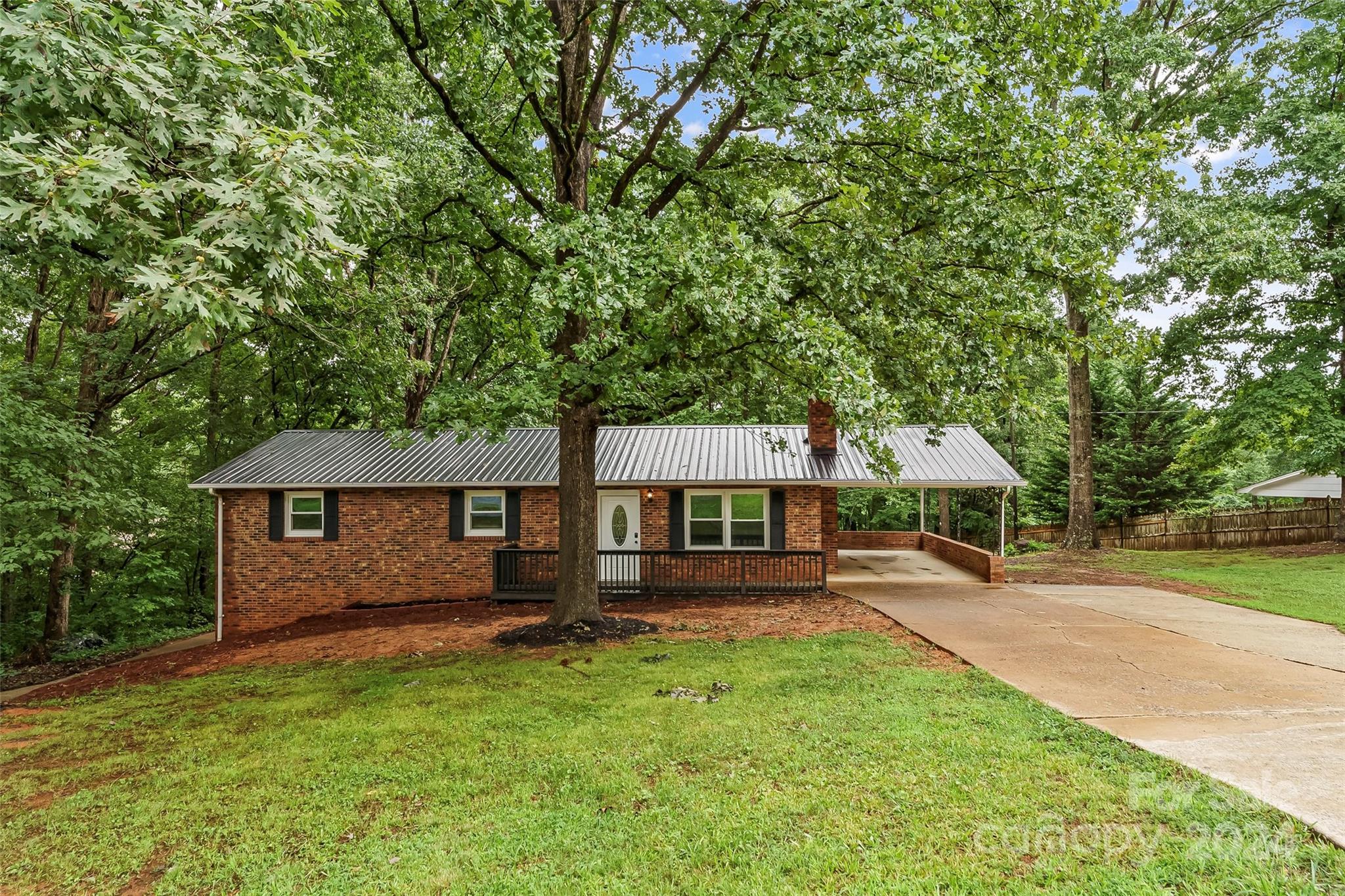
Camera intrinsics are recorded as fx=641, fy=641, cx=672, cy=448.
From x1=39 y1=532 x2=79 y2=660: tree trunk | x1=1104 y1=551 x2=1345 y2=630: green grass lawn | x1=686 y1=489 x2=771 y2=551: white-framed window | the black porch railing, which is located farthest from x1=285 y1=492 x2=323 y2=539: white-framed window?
x1=1104 y1=551 x2=1345 y2=630: green grass lawn

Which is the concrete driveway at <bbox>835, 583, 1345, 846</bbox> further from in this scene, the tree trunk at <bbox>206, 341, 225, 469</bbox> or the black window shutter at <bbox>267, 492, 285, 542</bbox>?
the tree trunk at <bbox>206, 341, 225, 469</bbox>

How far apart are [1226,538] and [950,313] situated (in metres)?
18.5

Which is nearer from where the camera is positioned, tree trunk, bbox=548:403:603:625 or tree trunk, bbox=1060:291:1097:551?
tree trunk, bbox=548:403:603:625

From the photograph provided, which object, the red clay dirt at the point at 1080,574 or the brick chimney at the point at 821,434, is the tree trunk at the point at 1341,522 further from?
the brick chimney at the point at 821,434

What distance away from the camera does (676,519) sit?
14.1 m

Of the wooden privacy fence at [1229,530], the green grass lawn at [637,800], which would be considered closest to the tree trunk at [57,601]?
the green grass lawn at [637,800]

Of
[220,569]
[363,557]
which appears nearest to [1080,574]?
[363,557]

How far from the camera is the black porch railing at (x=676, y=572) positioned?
13.1 m

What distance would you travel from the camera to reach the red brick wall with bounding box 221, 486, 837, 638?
1391 centimetres

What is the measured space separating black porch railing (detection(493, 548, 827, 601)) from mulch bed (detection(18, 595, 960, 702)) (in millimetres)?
452

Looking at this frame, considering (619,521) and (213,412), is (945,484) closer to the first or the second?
(619,521)

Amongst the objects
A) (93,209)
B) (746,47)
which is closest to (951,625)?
(746,47)

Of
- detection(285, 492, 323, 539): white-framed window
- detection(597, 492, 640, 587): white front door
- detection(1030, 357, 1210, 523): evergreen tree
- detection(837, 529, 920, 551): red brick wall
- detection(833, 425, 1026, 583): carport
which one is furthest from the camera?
detection(1030, 357, 1210, 523): evergreen tree

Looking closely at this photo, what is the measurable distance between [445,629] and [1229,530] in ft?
76.0
